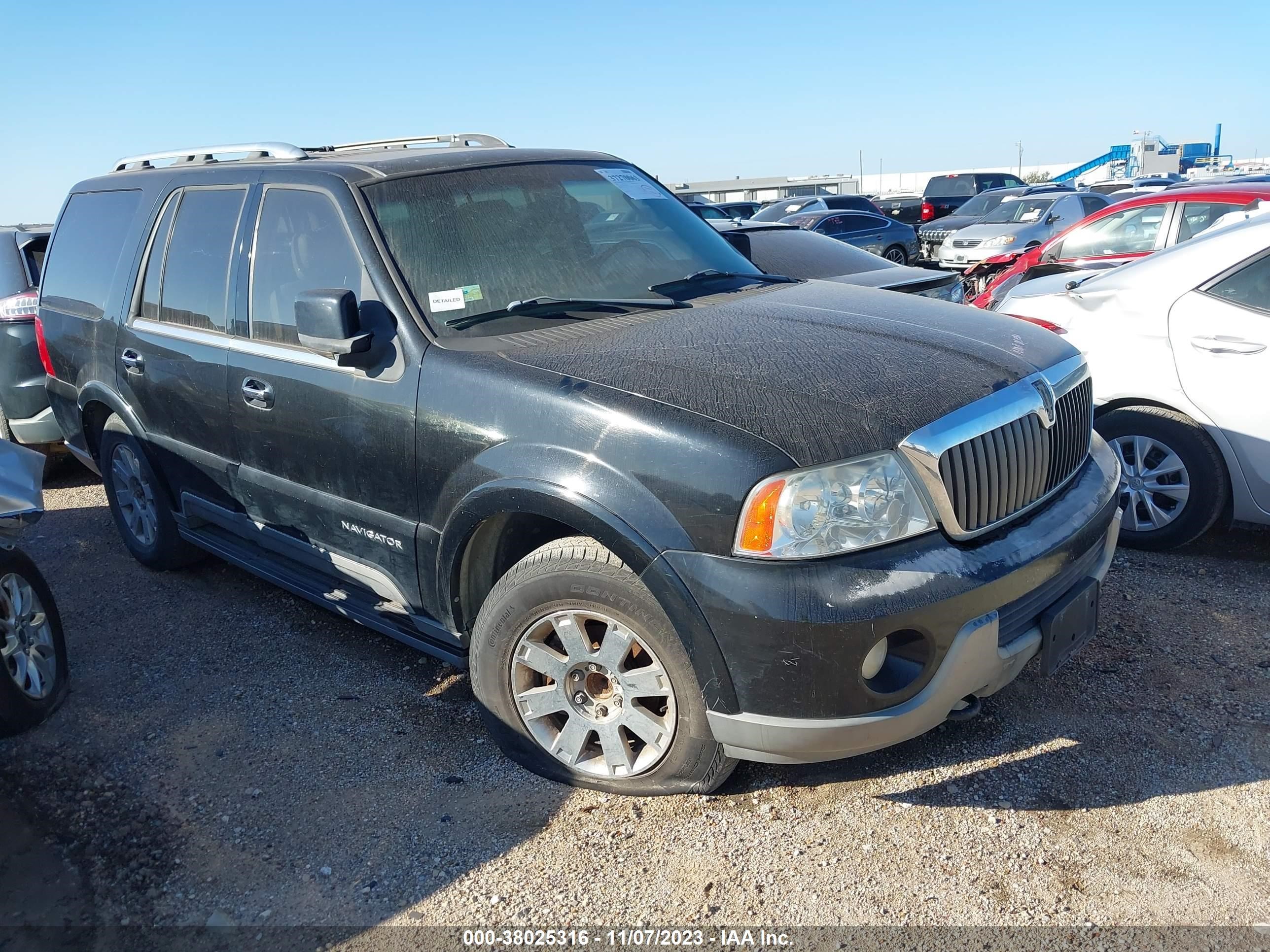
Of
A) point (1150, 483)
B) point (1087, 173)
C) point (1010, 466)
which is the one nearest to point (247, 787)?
point (1010, 466)

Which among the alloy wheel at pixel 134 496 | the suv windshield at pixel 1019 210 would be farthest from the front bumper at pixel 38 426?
the suv windshield at pixel 1019 210

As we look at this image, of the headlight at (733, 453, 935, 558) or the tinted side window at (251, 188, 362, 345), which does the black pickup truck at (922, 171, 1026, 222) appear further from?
the headlight at (733, 453, 935, 558)

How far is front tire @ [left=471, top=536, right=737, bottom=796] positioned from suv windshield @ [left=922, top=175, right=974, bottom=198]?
1177 inches

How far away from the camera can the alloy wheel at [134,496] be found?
4.92 meters

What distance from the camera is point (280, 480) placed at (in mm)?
3822

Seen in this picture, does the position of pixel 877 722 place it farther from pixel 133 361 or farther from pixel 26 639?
pixel 133 361

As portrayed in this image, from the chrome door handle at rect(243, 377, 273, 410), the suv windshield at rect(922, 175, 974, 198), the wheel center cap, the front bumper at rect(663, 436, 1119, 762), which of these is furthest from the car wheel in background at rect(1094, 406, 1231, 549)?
the suv windshield at rect(922, 175, 974, 198)

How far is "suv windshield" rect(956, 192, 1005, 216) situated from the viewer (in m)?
23.2

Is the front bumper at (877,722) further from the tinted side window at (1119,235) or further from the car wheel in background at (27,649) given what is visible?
the tinted side window at (1119,235)

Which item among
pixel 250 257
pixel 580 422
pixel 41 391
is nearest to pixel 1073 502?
pixel 580 422

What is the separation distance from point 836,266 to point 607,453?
4.86 metres

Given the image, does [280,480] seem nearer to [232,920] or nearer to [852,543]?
[232,920]

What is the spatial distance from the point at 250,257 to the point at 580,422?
1.93 m

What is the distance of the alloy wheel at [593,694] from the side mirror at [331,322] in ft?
3.68
